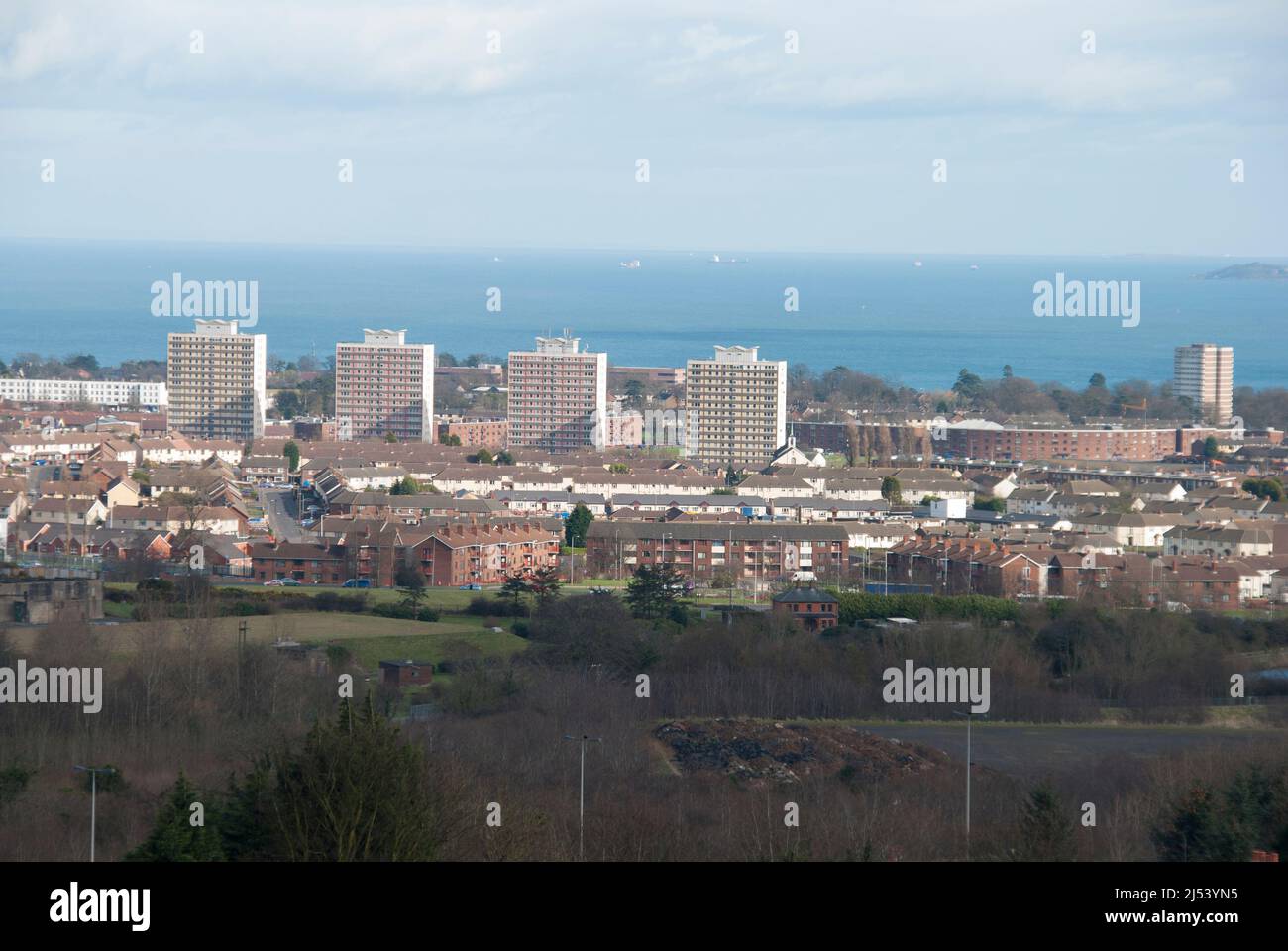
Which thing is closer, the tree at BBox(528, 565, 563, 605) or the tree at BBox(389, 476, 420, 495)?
the tree at BBox(528, 565, 563, 605)

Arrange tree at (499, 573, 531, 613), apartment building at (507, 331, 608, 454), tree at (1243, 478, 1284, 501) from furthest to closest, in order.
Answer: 1. apartment building at (507, 331, 608, 454)
2. tree at (1243, 478, 1284, 501)
3. tree at (499, 573, 531, 613)

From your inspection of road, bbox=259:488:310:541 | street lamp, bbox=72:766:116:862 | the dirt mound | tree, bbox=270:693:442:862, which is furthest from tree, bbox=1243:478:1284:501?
tree, bbox=270:693:442:862

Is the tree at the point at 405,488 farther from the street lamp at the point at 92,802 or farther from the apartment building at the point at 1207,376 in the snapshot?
the apartment building at the point at 1207,376

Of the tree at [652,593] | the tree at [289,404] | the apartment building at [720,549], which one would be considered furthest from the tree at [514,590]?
the tree at [289,404]

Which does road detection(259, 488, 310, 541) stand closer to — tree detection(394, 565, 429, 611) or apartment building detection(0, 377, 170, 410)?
tree detection(394, 565, 429, 611)
